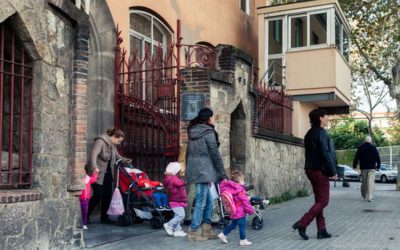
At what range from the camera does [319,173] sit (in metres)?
8.24

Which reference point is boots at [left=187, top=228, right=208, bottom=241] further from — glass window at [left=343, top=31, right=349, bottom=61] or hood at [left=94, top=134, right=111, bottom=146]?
glass window at [left=343, top=31, right=349, bottom=61]

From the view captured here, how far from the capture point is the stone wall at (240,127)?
10.2m

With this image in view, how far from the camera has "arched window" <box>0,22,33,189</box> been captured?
6184 millimetres

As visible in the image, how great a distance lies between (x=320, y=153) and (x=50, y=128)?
13.2 ft

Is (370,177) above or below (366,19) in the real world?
below

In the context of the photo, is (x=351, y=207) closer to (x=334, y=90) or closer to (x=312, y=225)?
(x=312, y=225)

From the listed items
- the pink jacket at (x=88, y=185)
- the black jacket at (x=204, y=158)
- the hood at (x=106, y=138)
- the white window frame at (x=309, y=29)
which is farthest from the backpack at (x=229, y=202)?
the white window frame at (x=309, y=29)

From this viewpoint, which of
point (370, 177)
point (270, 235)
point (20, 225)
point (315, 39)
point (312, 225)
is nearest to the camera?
point (20, 225)

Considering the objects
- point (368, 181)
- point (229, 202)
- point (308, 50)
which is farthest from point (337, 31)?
point (229, 202)

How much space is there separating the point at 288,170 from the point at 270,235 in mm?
7211

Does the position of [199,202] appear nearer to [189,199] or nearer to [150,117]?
[189,199]

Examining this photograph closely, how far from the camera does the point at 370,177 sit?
15.0 m

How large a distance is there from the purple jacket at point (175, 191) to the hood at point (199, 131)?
0.92 metres

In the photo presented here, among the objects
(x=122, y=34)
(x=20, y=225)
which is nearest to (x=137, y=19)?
(x=122, y=34)
